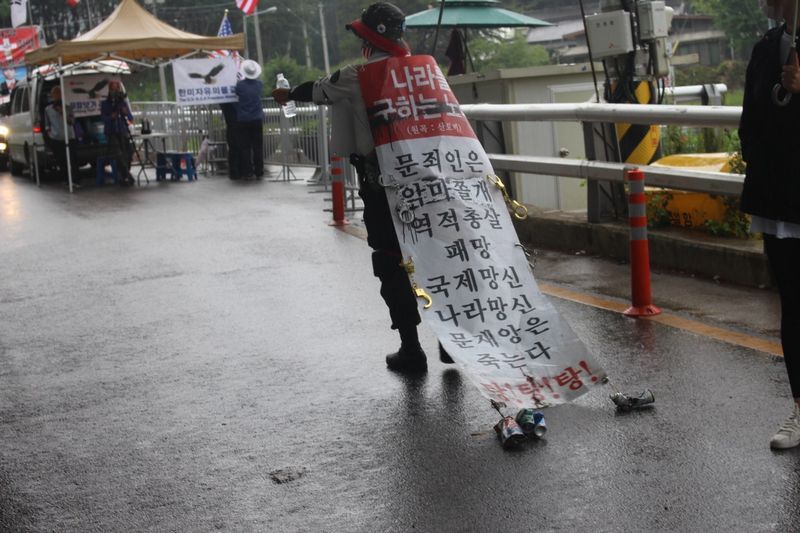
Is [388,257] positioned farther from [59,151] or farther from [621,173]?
[59,151]

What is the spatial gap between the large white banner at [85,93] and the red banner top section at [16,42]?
2235 centimetres

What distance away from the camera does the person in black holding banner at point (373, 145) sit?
6.38 meters

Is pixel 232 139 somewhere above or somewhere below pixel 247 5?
below

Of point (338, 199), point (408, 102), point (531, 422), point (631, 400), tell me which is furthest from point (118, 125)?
point (531, 422)

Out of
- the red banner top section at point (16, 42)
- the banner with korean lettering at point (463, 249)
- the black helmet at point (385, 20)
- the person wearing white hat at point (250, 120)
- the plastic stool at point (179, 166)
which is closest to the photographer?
the banner with korean lettering at point (463, 249)

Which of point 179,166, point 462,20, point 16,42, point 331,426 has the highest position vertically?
point 16,42

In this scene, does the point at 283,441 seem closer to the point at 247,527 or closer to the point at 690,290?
the point at 247,527

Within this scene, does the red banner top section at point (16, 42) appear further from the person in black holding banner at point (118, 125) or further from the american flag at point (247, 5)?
the person in black holding banner at point (118, 125)

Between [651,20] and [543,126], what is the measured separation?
6.25 feet

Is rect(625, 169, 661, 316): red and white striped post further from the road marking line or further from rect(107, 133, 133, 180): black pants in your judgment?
rect(107, 133, 133, 180): black pants

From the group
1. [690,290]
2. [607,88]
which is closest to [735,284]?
[690,290]

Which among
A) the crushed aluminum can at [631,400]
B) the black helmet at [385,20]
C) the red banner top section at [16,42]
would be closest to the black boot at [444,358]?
the crushed aluminum can at [631,400]

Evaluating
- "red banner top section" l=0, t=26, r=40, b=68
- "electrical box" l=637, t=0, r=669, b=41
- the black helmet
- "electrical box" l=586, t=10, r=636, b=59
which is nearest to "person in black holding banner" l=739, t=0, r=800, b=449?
the black helmet

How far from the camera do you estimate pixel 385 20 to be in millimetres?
6336
